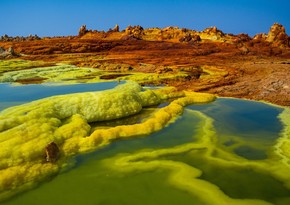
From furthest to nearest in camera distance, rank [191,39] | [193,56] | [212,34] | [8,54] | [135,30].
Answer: [135,30] < [212,34] < [191,39] < [8,54] < [193,56]

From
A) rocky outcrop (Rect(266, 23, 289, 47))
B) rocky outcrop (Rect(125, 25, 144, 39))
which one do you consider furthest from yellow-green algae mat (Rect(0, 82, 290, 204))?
rocky outcrop (Rect(125, 25, 144, 39))

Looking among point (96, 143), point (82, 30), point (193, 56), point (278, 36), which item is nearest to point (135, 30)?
point (82, 30)

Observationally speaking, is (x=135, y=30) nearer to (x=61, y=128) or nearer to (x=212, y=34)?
(x=212, y=34)

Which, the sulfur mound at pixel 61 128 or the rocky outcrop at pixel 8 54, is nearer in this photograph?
the sulfur mound at pixel 61 128

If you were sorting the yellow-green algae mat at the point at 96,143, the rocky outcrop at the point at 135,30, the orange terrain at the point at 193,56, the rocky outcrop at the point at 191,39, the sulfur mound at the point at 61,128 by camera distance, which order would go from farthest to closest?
the rocky outcrop at the point at 135,30 → the rocky outcrop at the point at 191,39 → the orange terrain at the point at 193,56 → the sulfur mound at the point at 61,128 → the yellow-green algae mat at the point at 96,143

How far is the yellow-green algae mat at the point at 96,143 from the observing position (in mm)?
7930

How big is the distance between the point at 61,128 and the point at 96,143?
57.5 inches

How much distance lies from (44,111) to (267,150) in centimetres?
793

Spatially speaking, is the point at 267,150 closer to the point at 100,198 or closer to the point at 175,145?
the point at 175,145

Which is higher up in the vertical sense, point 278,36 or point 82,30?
point 82,30

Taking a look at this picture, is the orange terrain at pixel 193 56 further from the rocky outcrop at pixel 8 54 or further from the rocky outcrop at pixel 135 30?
the rocky outcrop at pixel 8 54

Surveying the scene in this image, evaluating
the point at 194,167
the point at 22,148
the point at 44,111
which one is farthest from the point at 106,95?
the point at 194,167

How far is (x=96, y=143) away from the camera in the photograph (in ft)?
34.4

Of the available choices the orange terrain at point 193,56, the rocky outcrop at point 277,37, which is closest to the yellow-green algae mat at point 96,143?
the orange terrain at point 193,56
